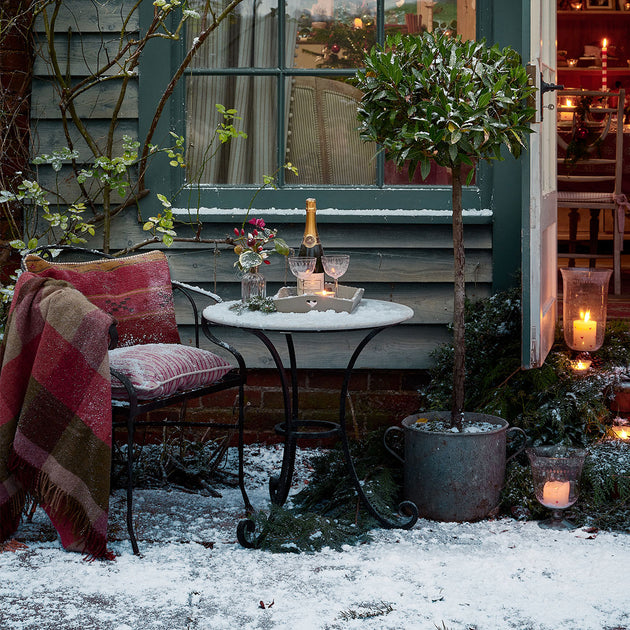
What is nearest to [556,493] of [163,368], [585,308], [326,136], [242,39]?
[585,308]

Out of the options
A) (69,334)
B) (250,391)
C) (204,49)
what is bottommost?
(250,391)

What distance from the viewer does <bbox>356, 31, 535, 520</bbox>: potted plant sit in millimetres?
2693

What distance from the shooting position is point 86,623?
2.22m

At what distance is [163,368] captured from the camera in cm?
277

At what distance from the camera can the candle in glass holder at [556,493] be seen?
2.82 meters

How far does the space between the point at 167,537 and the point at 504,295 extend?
1.63 m

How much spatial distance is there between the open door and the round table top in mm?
476

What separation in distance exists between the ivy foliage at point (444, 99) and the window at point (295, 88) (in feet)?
2.80

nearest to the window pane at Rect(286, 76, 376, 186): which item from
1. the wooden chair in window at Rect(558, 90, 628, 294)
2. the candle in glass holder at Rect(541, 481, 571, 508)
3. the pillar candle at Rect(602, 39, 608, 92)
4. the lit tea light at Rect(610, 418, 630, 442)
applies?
the lit tea light at Rect(610, 418, 630, 442)

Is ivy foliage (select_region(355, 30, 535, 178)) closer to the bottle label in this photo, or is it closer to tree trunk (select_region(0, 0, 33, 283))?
the bottle label

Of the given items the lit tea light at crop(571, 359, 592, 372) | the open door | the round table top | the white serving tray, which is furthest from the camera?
the lit tea light at crop(571, 359, 592, 372)

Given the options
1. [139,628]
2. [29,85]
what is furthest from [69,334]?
[29,85]

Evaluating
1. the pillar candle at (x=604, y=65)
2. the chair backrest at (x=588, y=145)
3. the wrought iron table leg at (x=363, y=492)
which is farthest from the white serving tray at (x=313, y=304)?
the pillar candle at (x=604, y=65)

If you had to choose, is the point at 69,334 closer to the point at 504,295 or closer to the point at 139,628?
the point at 139,628
